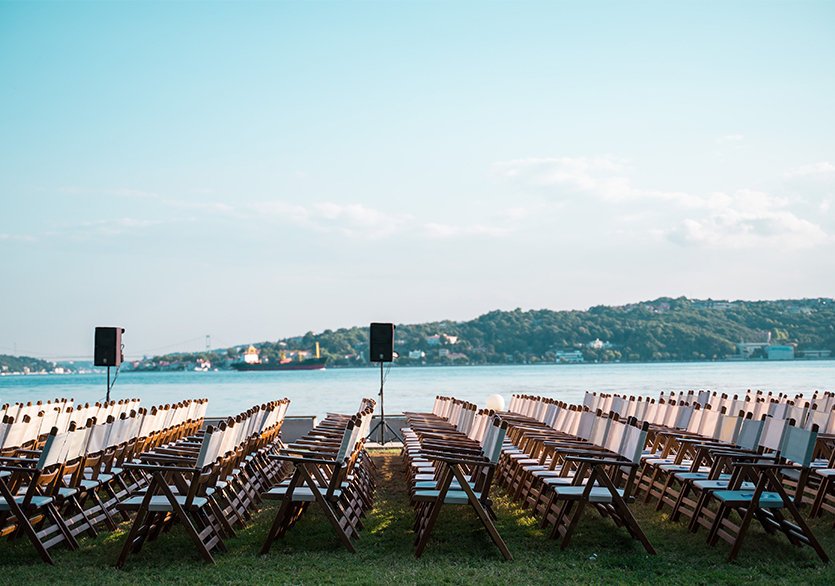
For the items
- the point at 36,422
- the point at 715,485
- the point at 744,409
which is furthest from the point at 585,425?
the point at 36,422

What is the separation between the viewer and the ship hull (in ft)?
240

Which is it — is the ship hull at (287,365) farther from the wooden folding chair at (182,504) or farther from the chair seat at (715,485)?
the chair seat at (715,485)

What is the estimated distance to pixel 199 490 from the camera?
4598 mm

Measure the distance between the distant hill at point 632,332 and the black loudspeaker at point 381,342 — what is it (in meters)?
44.8

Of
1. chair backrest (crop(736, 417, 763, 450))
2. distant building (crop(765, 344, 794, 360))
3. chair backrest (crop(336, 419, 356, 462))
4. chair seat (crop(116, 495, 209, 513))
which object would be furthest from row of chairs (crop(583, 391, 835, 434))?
distant building (crop(765, 344, 794, 360))

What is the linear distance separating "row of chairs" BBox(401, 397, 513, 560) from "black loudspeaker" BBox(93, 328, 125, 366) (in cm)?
653

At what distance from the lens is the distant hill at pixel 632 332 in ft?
186

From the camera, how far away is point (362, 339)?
68125 millimetres

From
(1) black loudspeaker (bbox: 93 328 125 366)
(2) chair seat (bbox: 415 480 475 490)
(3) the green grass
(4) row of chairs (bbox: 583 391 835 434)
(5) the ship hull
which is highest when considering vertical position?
(1) black loudspeaker (bbox: 93 328 125 366)

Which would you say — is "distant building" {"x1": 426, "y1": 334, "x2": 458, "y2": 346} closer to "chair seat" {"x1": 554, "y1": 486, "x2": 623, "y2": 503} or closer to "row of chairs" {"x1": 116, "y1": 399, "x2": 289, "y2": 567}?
"row of chairs" {"x1": 116, "y1": 399, "x2": 289, "y2": 567}

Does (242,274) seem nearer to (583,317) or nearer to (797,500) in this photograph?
(583,317)

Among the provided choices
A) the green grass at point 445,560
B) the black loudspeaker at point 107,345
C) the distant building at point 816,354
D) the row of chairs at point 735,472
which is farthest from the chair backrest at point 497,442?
the distant building at point 816,354

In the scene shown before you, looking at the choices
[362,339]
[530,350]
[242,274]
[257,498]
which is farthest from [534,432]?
[362,339]

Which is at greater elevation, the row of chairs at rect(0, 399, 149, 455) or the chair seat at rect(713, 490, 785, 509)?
the row of chairs at rect(0, 399, 149, 455)
